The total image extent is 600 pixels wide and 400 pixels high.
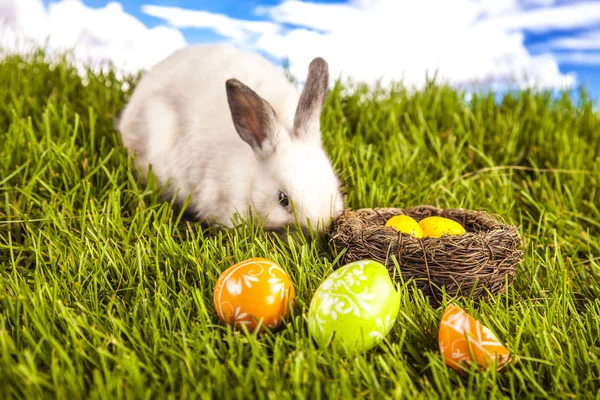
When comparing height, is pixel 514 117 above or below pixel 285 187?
above

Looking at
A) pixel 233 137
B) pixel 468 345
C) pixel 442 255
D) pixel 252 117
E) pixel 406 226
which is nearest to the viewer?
pixel 468 345

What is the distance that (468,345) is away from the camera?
192 centimetres

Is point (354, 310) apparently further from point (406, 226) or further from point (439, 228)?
point (439, 228)

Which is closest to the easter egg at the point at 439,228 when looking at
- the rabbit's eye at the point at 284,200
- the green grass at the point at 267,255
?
the green grass at the point at 267,255

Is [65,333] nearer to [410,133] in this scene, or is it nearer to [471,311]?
[471,311]

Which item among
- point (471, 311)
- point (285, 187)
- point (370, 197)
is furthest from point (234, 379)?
point (370, 197)

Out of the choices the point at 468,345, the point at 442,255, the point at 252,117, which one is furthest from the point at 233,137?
the point at 468,345

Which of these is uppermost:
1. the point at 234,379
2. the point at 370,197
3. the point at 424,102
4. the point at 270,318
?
the point at 424,102

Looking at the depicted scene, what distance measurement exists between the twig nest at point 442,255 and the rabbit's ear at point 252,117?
63 cm

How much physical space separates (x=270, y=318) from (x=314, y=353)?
0.26 metres

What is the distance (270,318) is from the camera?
83.0 inches

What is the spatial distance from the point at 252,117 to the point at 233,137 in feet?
1.30

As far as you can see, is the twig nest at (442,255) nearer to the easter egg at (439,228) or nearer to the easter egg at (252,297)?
the easter egg at (439,228)

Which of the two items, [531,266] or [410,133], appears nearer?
[531,266]
